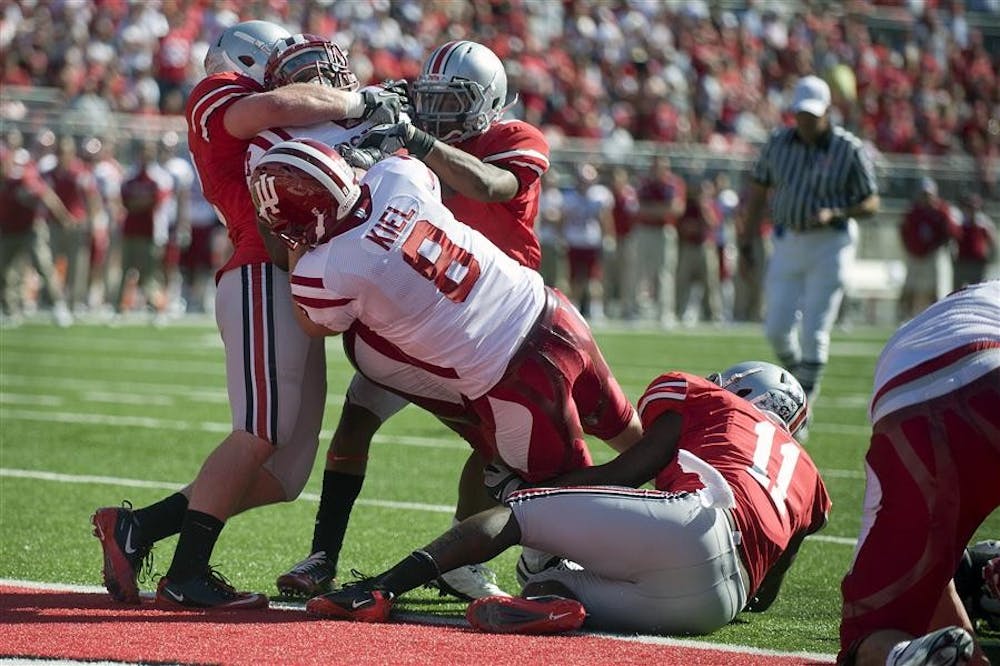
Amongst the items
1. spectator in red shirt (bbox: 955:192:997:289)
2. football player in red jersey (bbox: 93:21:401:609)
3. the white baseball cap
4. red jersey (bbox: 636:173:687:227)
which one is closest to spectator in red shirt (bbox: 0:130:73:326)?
red jersey (bbox: 636:173:687:227)

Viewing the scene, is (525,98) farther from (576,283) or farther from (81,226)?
(81,226)

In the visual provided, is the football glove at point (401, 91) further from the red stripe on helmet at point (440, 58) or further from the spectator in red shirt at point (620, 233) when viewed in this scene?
the spectator in red shirt at point (620, 233)

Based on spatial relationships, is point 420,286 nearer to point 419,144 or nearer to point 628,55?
point 419,144

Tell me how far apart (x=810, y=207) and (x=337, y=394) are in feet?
11.4

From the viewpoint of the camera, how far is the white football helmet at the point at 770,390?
4770 mm

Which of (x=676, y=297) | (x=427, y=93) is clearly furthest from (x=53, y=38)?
(x=427, y=93)

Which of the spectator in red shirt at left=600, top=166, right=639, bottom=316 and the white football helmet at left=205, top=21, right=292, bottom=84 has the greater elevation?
the white football helmet at left=205, top=21, right=292, bottom=84

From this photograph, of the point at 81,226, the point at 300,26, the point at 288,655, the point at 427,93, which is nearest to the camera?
the point at 288,655

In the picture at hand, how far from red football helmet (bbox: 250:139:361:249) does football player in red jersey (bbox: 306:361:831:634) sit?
875mm

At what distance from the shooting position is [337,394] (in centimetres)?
1076

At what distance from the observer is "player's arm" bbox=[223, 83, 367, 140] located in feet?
14.5

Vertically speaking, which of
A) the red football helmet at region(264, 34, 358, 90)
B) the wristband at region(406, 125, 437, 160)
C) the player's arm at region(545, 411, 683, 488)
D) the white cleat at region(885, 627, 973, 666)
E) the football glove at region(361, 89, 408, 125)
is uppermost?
the red football helmet at region(264, 34, 358, 90)

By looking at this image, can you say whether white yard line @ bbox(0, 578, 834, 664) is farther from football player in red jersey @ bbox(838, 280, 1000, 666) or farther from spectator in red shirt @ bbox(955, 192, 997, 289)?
spectator in red shirt @ bbox(955, 192, 997, 289)

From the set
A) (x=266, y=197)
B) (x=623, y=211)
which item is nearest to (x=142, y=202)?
(x=623, y=211)
